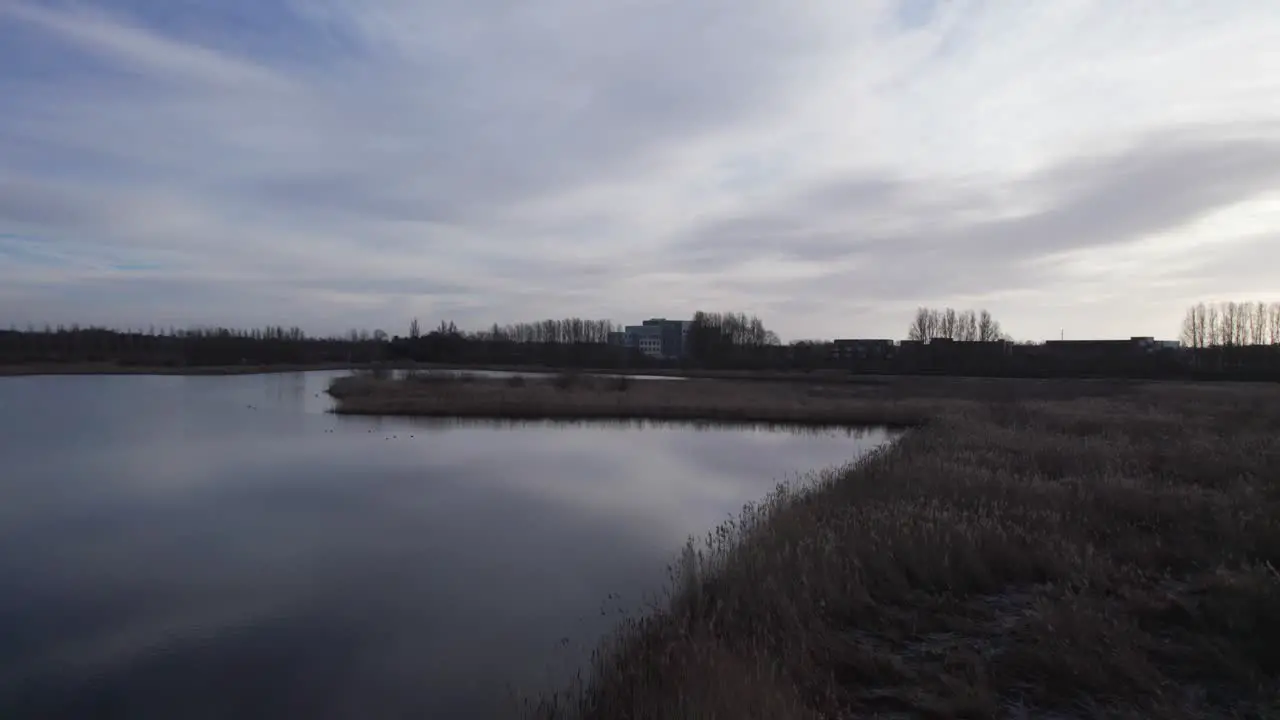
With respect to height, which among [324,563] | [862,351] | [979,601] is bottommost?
[324,563]

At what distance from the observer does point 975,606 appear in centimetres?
586

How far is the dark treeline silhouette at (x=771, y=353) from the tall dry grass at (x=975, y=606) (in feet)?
142

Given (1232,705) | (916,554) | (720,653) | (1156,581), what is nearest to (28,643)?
(720,653)

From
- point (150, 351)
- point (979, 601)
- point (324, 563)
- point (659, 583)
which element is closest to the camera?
point (979, 601)

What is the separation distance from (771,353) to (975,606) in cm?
6816

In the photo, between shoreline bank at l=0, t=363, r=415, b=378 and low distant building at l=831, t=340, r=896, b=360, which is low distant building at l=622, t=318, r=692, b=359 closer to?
low distant building at l=831, t=340, r=896, b=360

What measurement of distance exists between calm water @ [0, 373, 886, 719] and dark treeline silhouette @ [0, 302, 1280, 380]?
136 feet

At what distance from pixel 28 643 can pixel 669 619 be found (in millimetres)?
5232

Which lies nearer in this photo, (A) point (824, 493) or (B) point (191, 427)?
(A) point (824, 493)

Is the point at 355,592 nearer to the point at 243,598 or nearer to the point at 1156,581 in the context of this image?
the point at 243,598

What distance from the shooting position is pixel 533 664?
5691 millimetres

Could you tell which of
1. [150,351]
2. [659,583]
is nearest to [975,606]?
[659,583]

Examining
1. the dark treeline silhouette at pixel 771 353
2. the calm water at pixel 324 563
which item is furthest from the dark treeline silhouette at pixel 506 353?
the calm water at pixel 324 563

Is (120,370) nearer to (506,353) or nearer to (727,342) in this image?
(506,353)
